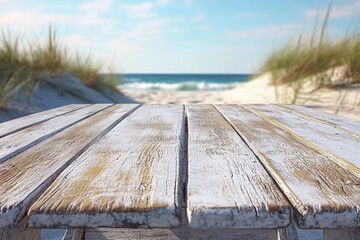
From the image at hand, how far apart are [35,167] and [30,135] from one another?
37 cm

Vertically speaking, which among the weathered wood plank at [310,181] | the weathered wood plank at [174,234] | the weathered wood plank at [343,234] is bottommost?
the weathered wood plank at [174,234]

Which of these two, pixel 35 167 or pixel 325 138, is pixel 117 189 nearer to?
pixel 35 167

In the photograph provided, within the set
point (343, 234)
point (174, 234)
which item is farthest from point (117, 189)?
point (174, 234)

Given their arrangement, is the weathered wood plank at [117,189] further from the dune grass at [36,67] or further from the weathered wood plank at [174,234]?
the dune grass at [36,67]

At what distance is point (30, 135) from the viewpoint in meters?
1.11

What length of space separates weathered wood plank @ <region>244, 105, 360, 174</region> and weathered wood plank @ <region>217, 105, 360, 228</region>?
26mm

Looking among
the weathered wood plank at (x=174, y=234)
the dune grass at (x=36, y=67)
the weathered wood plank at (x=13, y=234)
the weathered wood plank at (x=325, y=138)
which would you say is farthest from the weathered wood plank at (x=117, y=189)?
Answer: the dune grass at (x=36, y=67)

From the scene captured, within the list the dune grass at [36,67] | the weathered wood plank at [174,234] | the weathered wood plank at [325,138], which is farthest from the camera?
the dune grass at [36,67]

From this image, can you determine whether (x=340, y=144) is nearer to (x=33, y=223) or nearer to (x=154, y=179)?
(x=154, y=179)

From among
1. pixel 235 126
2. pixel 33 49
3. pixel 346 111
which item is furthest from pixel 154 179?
pixel 33 49

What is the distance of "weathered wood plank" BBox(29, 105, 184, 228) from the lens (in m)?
0.55

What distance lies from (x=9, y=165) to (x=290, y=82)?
209 inches

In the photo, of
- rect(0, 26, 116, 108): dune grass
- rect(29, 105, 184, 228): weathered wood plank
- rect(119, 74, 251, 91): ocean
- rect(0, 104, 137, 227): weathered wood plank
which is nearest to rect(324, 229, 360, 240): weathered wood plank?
rect(29, 105, 184, 228): weathered wood plank

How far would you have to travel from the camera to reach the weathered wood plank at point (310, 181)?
0.55m
